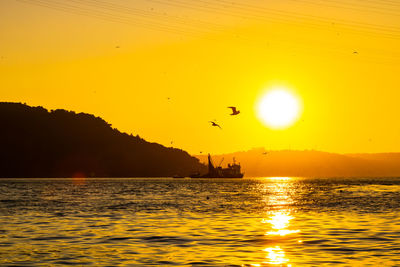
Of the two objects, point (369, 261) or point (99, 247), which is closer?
Answer: point (369, 261)

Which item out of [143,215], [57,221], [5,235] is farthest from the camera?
[143,215]

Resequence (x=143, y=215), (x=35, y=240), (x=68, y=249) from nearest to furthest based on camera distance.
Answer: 1. (x=68, y=249)
2. (x=35, y=240)
3. (x=143, y=215)

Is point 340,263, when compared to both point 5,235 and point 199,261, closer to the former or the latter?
point 199,261

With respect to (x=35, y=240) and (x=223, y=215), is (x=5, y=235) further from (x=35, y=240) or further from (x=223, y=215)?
(x=223, y=215)

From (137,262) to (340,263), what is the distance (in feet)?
37.9

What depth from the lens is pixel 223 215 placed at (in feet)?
258

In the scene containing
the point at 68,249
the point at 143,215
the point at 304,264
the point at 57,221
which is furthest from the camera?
the point at 143,215

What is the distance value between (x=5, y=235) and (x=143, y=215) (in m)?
25.7

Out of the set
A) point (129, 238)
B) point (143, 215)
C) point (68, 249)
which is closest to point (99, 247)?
point (68, 249)

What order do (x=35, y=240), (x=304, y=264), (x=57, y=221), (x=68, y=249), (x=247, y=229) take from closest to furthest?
(x=304, y=264) < (x=68, y=249) < (x=35, y=240) < (x=247, y=229) < (x=57, y=221)

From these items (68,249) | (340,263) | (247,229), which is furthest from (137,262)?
(247,229)

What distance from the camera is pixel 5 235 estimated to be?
54.3m

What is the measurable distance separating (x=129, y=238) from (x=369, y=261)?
19544 millimetres

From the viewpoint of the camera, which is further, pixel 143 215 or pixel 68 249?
pixel 143 215
